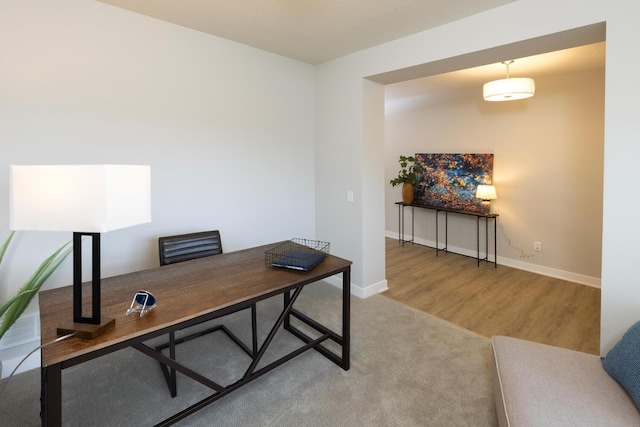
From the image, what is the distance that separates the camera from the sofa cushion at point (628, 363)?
4.51ft

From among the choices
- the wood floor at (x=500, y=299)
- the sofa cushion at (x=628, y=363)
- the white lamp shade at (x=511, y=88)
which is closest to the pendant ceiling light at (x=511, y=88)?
the white lamp shade at (x=511, y=88)

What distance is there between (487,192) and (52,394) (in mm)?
4637

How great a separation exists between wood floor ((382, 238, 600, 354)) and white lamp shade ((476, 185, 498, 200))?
927mm

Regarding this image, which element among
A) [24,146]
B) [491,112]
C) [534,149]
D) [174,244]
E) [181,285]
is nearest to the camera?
[181,285]

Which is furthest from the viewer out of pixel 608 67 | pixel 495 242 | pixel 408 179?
pixel 408 179

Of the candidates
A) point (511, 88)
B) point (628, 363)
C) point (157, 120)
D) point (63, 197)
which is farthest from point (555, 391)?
point (157, 120)

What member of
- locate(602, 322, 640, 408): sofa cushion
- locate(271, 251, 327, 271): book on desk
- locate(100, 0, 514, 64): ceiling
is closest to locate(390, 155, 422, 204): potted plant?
locate(100, 0, 514, 64): ceiling

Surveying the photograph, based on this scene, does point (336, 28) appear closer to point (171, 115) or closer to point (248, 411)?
point (171, 115)

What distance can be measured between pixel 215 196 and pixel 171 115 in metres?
0.77

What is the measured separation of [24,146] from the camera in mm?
2158

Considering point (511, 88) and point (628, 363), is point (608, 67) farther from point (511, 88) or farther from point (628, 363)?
point (628, 363)

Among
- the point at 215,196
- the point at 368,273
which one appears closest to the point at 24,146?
the point at 215,196

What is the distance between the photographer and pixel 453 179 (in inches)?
198

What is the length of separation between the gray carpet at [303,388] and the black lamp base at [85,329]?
2.79ft
